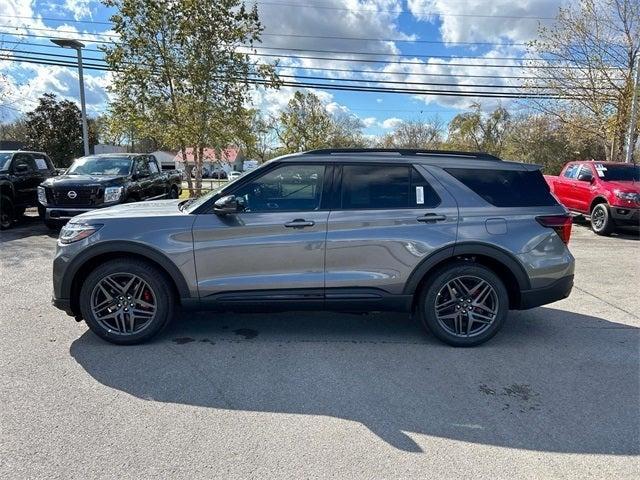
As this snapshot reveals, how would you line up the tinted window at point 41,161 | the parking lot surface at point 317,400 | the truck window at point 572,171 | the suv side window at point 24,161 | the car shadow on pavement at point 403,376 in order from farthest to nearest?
the truck window at point 572,171 < the tinted window at point 41,161 < the suv side window at point 24,161 < the car shadow on pavement at point 403,376 < the parking lot surface at point 317,400

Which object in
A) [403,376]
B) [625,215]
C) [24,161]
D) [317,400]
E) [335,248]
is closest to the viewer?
[317,400]

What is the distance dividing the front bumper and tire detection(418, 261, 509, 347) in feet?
28.4

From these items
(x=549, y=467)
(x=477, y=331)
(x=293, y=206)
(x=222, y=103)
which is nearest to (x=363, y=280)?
(x=293, y=206)

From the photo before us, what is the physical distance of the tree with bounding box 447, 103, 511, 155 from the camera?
48969 millimetres

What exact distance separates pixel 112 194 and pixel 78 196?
0.66 meters

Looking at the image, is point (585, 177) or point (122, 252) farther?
point (585, 177)

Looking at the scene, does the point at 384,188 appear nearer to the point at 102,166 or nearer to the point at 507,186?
the point at 507,186

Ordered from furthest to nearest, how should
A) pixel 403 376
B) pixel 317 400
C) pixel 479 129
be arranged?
1. pixel 479 129
2. pixel 403 376
3. pixel 317 400

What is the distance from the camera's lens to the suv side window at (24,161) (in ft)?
37.2

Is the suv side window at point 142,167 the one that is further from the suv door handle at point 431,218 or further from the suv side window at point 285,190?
the suv door handle at point 431,218

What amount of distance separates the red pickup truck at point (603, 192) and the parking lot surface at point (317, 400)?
7.04 meters

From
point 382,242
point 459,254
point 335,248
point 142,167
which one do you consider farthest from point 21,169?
point 459,254

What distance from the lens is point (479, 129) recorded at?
49625mm

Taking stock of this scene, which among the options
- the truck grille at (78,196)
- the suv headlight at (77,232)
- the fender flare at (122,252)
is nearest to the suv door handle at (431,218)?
the fender flare at (122,252)
